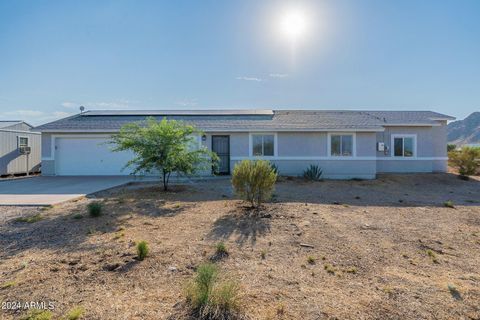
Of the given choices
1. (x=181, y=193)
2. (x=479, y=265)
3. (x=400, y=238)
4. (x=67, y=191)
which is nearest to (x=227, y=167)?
(x=181, y=193)

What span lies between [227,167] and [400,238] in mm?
11566

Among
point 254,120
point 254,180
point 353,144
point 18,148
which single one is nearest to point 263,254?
point 254,180

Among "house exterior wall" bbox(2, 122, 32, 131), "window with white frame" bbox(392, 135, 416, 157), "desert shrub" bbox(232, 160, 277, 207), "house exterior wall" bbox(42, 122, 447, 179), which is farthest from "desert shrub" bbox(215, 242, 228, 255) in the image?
"house exterior wall" bbox(2, 122, 32, 131)

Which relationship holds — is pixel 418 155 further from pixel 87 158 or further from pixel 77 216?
pixel 87 158

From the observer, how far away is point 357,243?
18.1 ft

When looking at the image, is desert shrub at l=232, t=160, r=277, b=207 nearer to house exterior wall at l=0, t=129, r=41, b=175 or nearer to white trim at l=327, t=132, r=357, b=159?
white trim at l=327, t=132, r=357, b=159

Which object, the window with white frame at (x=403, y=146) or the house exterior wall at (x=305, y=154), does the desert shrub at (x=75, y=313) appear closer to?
the house exterior wall at (x=305, y=154)

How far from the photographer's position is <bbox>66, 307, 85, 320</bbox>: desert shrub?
10.1ft

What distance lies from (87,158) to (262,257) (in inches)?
580

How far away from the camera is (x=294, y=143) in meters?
15.7

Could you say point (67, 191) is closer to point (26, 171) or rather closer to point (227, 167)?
point (227, 167)

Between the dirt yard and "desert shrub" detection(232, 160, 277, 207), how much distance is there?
44 centimetres

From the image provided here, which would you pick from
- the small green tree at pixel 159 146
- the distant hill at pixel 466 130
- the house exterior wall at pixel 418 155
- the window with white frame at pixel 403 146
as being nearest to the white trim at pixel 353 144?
the house exterior wall at pixel 418 155

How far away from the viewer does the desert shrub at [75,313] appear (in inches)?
121
